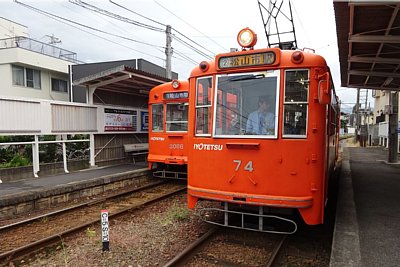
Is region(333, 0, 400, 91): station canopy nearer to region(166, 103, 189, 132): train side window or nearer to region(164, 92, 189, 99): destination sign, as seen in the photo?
region(164, 92, 189, 99): destination sign

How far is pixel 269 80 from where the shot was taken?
479 cm

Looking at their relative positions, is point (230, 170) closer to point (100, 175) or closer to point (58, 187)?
point (58, 187)

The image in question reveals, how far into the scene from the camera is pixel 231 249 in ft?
16.3

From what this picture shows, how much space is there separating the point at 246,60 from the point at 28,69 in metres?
20.8

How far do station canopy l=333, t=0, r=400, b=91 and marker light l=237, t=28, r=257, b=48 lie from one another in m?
1.63

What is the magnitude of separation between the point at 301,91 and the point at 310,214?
177cm

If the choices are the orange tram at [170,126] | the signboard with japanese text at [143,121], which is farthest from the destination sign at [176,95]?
the signboard with japanese text at [143,121]

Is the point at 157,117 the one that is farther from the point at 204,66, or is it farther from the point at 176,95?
the point at 204,66

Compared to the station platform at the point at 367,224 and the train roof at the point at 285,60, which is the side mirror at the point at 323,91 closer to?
the train roof at the point at 285,60

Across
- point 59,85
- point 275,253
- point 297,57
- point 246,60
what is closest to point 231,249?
point 275,253

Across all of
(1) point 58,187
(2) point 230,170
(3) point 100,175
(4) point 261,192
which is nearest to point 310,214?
(4) point 261,192

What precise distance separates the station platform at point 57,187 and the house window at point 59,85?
14.8 metres

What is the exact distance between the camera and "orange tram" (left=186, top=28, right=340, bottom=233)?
14.9 feet

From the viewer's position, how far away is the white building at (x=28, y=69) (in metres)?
20.2
